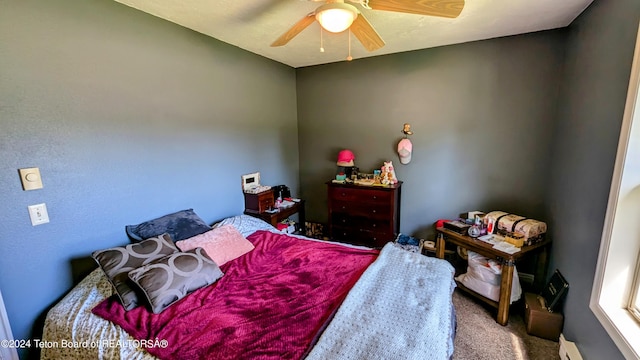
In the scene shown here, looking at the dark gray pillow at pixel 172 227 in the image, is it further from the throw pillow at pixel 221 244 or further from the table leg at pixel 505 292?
the table leg at pixel 505 292

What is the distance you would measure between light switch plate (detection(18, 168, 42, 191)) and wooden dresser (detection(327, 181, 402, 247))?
2.43 metres

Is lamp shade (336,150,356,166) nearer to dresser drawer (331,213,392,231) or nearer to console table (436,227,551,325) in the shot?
dresser drawer (331,213,392,231)

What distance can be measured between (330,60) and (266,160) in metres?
1.48

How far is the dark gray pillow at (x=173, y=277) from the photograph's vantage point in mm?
1471

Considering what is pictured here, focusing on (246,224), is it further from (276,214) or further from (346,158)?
(346,158)

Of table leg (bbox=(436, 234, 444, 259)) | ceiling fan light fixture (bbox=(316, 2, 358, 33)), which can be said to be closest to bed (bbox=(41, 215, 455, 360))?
table leg (bbox=(436, 234, 444, 259))

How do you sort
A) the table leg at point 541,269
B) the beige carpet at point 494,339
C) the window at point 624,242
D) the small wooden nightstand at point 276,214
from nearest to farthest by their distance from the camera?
the window at point 624,242 → the beige carpet at point 494,339 → the table leg at point 541,269 → the small wooden nightstand at point 276,214

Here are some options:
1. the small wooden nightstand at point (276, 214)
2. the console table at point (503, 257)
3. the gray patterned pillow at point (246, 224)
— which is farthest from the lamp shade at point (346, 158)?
the console table at point (503, 257)

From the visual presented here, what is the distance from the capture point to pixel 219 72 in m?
2.67

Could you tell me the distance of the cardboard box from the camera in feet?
6.28

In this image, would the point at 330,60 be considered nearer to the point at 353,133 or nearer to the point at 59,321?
→ the point at 353,133

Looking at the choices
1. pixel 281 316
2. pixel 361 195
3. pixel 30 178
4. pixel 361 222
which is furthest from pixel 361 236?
pixel 30 178

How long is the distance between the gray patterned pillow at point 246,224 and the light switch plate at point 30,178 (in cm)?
120

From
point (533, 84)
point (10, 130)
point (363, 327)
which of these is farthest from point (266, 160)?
point (533, 84)
